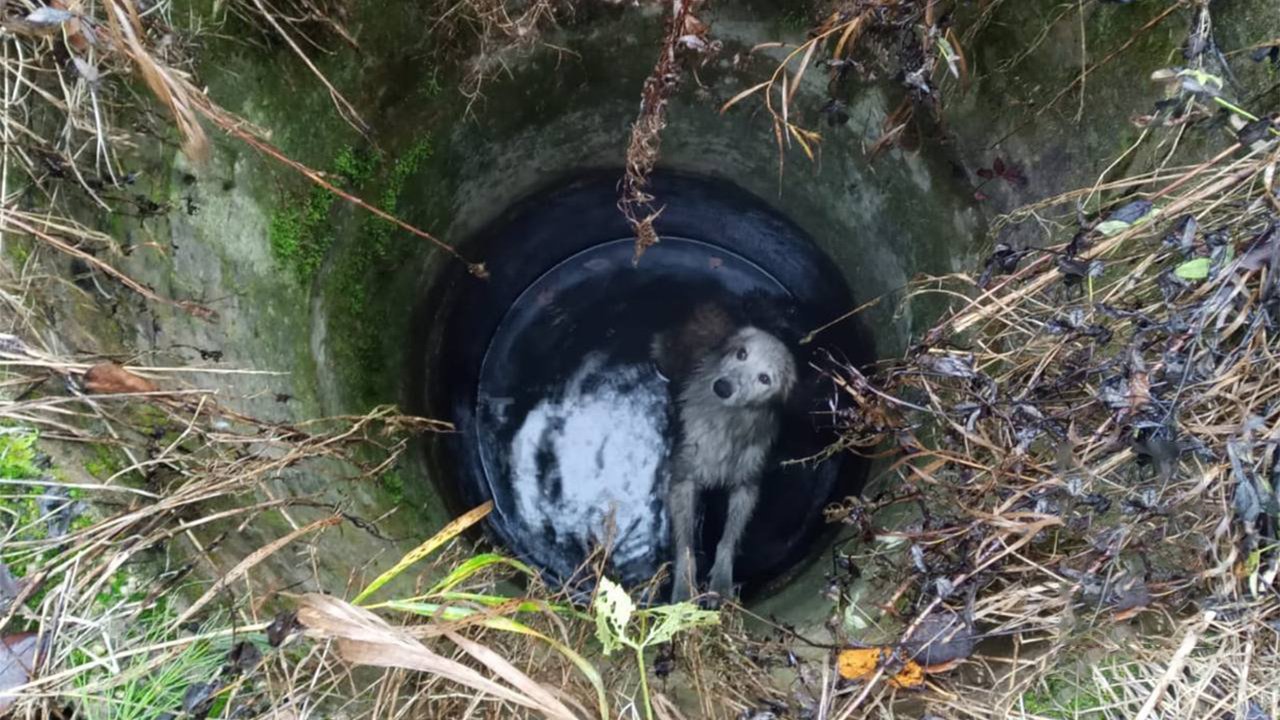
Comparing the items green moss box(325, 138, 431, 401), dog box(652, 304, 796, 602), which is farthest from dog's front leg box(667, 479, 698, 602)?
green moss box(325, 138, 431, 401)

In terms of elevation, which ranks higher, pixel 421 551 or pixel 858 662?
pixel 421 551

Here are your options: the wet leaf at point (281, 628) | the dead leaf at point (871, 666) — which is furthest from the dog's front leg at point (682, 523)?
the wet leaf at point (281, 628)

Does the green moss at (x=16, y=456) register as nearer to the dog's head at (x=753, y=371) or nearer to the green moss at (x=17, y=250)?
the green moss at (x=17, y=250)

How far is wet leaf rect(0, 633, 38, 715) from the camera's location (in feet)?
5.23

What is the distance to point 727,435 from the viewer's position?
3.37m

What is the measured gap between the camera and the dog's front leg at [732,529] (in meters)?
3.41

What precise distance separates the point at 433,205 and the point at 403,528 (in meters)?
1.19

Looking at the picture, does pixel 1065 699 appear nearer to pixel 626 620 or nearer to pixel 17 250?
pixel 626 620

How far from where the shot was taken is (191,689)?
5.39 feet

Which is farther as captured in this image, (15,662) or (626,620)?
(626,620)

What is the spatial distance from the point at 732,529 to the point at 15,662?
8.01 feet

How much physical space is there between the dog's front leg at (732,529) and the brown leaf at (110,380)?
226 cm

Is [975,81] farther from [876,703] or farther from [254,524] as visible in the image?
[254,524]

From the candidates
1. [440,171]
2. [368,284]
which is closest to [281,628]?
[368,284]
